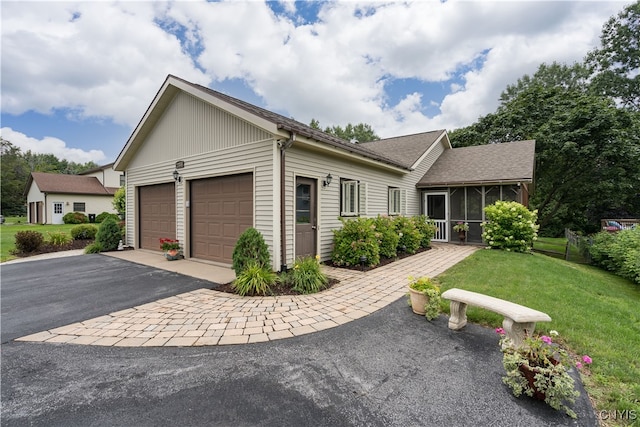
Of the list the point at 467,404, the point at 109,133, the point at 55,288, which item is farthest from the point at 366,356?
the point at 109,133

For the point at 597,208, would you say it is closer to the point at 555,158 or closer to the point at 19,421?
the point at 555,158

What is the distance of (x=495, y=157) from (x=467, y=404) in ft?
43.3

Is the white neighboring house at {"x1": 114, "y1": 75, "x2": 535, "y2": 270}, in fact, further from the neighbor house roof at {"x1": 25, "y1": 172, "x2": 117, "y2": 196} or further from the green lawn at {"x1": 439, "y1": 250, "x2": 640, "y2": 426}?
the neighbor house roof at {"x1": 25, "y1": 172, "x2": 117, "y2": 196}

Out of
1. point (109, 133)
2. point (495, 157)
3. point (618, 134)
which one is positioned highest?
point (109, 133)

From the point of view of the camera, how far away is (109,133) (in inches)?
687

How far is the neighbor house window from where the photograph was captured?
10.4 metres

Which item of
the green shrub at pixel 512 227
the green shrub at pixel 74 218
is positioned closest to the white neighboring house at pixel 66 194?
the green shrub at pixel 74 218

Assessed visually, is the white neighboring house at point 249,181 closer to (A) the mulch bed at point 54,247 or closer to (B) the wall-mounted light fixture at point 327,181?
(B) the wall-mounted light fixture at point 327,181

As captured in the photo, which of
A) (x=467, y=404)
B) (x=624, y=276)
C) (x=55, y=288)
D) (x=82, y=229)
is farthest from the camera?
(x=82, y=229)

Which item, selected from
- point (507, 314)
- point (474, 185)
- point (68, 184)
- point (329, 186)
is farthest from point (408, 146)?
point (68, 184)

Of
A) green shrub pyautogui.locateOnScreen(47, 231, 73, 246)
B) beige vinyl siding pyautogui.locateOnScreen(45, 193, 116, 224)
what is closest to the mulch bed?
green shrub pyautogui.locateOnScreen(47, 231, 73, 246)

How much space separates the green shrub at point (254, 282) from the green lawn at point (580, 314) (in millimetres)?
2900

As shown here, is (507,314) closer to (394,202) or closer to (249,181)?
(249,181)

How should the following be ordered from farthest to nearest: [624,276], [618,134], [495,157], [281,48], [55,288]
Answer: [618,134]
[495,157]
[281,48]
[624,276]
[55,288]
